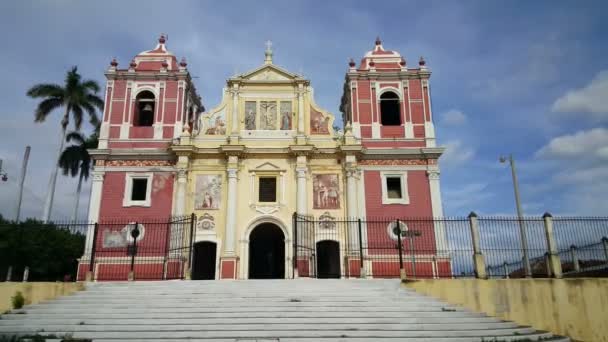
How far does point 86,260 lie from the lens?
19031 millimetres

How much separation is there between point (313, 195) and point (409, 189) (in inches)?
173

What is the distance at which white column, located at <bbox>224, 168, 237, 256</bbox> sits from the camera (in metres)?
19.6

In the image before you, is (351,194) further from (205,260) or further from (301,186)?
(205,260)

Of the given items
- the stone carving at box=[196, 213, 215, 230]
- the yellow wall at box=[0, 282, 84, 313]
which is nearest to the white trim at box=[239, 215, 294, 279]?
the stone carving at box=[196, 213, 215, 230]

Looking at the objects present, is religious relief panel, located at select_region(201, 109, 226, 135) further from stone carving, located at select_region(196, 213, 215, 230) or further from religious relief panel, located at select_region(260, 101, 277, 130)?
stone carving, located at select_region(196, 213, 215, 230)

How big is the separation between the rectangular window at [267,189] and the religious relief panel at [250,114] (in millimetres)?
2675

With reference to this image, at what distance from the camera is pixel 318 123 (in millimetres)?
22438

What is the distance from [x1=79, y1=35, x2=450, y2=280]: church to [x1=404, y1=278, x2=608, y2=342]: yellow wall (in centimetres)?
682

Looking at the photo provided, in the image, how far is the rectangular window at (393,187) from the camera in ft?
69.8

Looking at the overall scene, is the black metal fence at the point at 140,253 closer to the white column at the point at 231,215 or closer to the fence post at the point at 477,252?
the white column at the point at 231,215

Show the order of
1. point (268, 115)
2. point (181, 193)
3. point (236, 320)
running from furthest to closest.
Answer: point (268, 115), point (181, 193), point (236, 320)

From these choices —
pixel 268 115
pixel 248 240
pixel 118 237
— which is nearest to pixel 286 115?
pixel 268 115

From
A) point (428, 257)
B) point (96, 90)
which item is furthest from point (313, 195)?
point (96, 90)

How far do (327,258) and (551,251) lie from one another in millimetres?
10148
